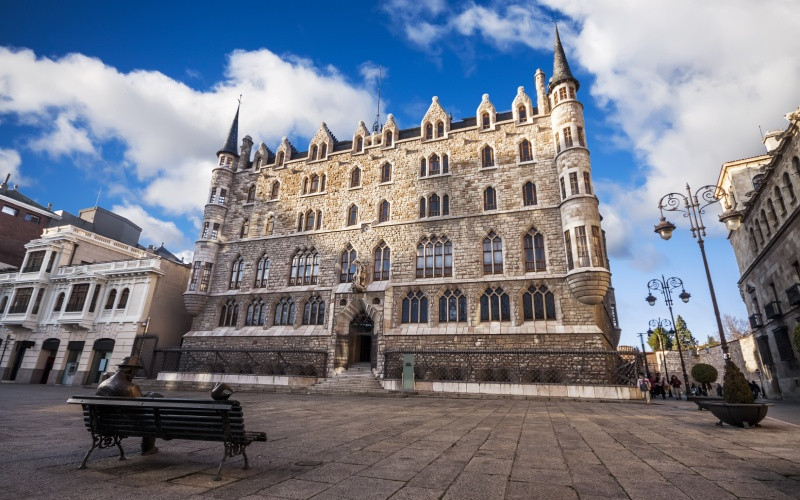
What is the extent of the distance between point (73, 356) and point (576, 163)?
3722cm

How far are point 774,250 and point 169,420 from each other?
27.3 metres

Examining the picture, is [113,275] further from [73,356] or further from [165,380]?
[165,380]

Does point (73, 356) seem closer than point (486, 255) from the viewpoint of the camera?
No

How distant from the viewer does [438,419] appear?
31.6ft

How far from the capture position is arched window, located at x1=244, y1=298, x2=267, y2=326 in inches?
1060

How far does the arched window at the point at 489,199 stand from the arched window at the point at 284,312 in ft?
49.1

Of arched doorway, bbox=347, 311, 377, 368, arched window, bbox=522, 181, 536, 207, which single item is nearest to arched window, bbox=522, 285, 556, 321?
arched window, bbox=522, 181, 536, 207

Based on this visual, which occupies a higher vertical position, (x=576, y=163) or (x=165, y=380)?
(x=576, y=163)

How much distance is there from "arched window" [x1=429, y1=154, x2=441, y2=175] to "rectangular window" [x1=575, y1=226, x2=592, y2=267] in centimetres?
1029

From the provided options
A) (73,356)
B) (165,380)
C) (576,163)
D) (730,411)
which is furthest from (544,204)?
(73,356)

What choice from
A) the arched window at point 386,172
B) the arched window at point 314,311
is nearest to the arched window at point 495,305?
the arched window at point 314,311

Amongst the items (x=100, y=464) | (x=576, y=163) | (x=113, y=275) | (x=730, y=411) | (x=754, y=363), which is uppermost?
(x=576, y=163)

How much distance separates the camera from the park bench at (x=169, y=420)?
4297 mm

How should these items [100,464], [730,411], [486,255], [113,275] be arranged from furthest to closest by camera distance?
[113,275] < [486,255] < [730,411] < [100,464]
